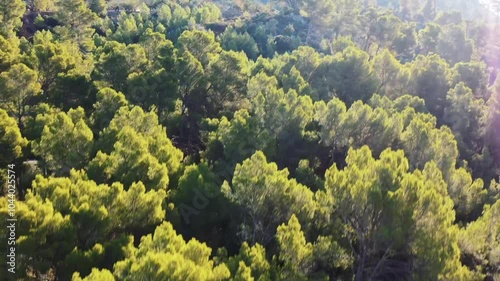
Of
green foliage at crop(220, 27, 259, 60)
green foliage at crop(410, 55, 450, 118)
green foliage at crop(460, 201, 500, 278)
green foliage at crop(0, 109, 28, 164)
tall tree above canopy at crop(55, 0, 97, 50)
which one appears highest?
green foliage at crop(410, 55, 450, 118)

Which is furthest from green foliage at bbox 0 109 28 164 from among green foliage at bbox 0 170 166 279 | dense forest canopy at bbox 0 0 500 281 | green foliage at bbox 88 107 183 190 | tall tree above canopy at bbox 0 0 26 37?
tall tree above canopy at bbox 0 0 26 37

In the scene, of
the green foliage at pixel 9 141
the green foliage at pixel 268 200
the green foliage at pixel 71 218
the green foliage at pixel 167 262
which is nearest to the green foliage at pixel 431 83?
the green foliage at pixel 268 200

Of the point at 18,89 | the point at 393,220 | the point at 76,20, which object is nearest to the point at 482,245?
the point at 393,220

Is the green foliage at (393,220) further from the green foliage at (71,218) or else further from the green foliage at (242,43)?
the green foliage at (242,43)

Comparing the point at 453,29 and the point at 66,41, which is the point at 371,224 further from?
the point at 453,29

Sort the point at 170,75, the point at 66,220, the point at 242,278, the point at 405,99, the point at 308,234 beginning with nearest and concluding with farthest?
the point at 242,278
the point at 66,220
the point at 308,234
the point at 170,75
the point at 405,99

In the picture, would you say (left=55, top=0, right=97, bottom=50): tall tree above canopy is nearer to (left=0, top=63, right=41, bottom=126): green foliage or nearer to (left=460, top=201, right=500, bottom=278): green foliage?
(left=0, top=63, right=41, bottom=126): green foliage

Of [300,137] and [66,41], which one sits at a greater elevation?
[300,137]

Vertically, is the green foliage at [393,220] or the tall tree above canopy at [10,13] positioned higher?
the green foliage at [393,220]

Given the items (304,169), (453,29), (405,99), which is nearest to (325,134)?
(304,169)
